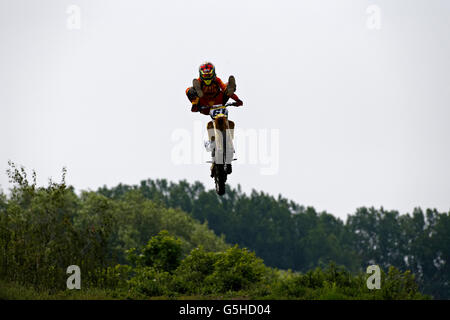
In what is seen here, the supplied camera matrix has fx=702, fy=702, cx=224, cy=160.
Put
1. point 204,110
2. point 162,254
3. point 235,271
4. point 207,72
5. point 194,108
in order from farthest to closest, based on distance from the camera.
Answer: point 162,254 → point 235,271 → point 204,110 → point 194,108 → point 207,72

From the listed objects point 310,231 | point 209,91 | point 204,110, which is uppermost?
point 209,91

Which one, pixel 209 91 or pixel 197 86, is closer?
pixel 197 86

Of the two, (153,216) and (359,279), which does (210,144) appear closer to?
(359,279)

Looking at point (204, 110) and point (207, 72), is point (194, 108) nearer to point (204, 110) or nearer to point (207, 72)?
point (204, 110)

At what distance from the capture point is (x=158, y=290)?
2575 cm

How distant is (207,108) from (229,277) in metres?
10.1

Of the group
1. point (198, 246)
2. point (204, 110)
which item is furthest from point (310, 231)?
point (204, 110)

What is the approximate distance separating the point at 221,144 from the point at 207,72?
1.85 metres

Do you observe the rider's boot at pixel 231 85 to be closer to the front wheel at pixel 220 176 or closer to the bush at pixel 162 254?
the front wheel at pixel 220 176

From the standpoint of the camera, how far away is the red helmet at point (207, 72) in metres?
17.7

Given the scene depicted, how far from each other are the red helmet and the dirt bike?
2.55ft

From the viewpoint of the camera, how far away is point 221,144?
1753 centimetres
